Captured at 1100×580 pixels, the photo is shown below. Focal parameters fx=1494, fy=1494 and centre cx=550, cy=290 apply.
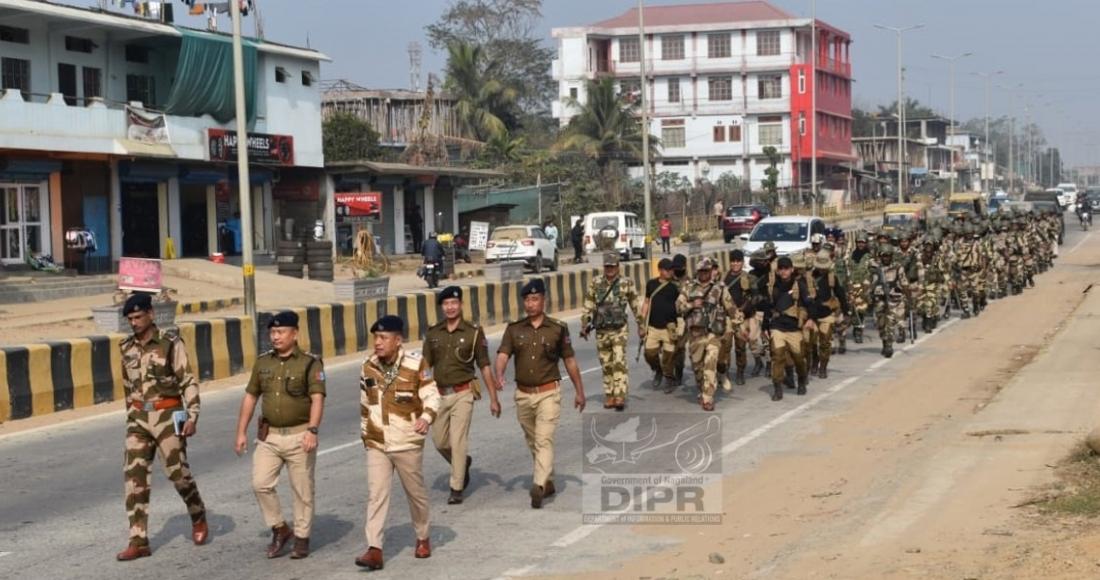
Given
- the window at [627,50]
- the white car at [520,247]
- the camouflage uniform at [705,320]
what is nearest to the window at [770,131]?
the window at [627,50]

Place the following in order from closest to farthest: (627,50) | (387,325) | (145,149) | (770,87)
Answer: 1. (387,325)
2. (145,149)
3. (770,87)
4. (627,50)

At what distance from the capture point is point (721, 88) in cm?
9256

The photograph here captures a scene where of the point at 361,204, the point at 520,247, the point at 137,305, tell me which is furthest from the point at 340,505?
the point at 361,204

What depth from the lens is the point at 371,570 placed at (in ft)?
29.8

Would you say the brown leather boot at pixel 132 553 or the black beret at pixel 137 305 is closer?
the brown leather boot at pixel 132 553

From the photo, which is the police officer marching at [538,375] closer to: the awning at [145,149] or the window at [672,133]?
the awning at [145,149]

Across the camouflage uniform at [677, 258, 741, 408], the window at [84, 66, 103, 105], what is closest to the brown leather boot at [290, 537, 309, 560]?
the camouflage uniform at [677, 258, 741, 408]

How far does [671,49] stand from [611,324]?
260 feet

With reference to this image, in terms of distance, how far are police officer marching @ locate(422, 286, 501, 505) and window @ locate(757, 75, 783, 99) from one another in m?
82.1

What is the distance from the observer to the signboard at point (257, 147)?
4097 cm

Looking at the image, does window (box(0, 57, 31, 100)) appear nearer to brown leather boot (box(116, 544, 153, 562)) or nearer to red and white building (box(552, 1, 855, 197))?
brown leather boot (box(116, 544, 153, 562))

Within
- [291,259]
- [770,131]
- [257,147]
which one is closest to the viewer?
[291,259]

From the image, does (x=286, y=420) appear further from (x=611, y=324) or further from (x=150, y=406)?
(x=611, y=324)

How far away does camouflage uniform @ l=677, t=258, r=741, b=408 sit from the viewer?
15953 millimetres
